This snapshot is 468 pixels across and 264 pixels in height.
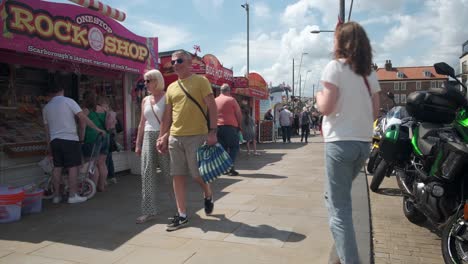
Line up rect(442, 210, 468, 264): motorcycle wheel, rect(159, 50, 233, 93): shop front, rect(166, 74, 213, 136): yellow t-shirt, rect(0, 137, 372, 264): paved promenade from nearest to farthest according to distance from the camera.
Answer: rect(442, 210, 468, 264): motorcycle wheel → rect(0, 137, 372, 264): paved promenade → rect(166, 74, 213, 136): yellow t-shirt → rect(159, 50, 233, 93): shop front

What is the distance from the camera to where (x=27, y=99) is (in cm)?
730

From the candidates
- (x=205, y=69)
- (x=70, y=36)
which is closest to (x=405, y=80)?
(x=205, y=69)

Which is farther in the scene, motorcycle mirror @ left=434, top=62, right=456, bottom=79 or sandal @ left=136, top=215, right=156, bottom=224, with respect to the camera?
sandal @ left=136, top=215, right=156, bottom=224

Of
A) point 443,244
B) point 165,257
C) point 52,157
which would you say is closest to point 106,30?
point 52,157

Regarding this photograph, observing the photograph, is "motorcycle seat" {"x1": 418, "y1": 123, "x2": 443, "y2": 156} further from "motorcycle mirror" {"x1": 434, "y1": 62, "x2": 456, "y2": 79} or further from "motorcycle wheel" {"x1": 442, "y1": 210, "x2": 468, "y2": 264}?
"motorcycle wheel" {"x1": 442, "y1": 210, "x2": 468, "y2": 264}

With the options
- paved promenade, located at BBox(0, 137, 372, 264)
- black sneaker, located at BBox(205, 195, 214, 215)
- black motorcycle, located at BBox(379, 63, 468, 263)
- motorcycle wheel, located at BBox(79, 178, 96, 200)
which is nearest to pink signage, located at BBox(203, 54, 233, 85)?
paved promenade, located at BBox(0, 137, 372, 264)

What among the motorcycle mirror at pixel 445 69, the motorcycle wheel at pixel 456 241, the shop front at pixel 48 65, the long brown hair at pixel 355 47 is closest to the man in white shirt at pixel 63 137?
the shop front at pixel 48 65

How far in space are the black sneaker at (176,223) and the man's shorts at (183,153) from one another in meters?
0.51

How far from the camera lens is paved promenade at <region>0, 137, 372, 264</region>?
3.67 metres

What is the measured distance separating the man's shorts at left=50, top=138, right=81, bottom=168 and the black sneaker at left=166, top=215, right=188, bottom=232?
214 cm

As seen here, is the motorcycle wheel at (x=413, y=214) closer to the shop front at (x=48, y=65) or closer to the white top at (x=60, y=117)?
the white top at (x=60, y=117)

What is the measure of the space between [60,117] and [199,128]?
241 cm

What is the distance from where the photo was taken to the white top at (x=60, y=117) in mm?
5664

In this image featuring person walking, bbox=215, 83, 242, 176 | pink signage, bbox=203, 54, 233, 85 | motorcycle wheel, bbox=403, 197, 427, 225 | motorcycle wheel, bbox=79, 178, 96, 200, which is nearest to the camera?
motorcycle wheel, bbox=403, 197, 427, 225
